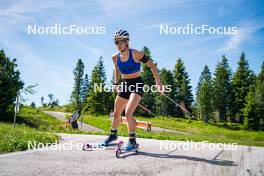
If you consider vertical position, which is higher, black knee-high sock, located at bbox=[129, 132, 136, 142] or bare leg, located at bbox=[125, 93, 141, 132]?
bare leg, located at bbox=[125, 93, 141, 132]

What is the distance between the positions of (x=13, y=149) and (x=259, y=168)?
16.9 feet

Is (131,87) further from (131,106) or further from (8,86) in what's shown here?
(8,86)

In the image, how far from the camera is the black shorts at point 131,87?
7.05m

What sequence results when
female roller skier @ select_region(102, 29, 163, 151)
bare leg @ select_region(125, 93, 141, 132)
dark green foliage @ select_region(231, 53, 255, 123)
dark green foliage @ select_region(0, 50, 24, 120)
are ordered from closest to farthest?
bare leg @ select_region(125, 93, 141, 132) → female roller skier @ select_region(102, 29, 163, 151) → dark green foliage @ select_region(0, 50, 24, 120) → dark green foliage @ select_region(231, 53, 255, 123)

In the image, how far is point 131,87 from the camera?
281 inches

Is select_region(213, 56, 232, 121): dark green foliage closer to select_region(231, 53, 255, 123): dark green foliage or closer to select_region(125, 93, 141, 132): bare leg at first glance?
select_region(231, 53, 255, 123): dark green foliage

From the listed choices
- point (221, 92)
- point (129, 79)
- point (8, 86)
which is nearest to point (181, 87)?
point (221, 92)

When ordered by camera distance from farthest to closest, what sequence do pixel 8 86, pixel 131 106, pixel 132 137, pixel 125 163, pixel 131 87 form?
pixel 8 86
pixel 131 87
pixel 132 137
pixel 131 106
pixel 125 163

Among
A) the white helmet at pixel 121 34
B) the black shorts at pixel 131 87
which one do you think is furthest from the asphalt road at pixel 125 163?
the white helmet at pixel 121 34

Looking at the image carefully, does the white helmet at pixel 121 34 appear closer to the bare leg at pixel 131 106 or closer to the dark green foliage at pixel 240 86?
the bare leg at pixel 131 106

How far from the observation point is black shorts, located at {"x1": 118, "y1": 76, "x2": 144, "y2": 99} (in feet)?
23.1

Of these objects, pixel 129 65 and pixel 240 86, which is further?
pixel 240 86

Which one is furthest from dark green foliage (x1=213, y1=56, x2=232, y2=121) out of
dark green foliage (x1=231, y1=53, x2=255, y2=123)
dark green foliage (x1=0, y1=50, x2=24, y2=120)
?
dark green foliage (x1=0, y1=50, x2=24, y2=120)

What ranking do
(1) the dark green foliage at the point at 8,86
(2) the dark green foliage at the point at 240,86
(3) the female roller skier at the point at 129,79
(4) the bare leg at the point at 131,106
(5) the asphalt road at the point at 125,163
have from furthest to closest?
(2) the dark green foliage at the point at 240,86 < (1) the dark green foliage at the point at 8,86 < (3) the female roller skier at the point at 129,79 < (4) the bare leg at the point at 131,106 < (5) the asphalt road at the point at 125,163
